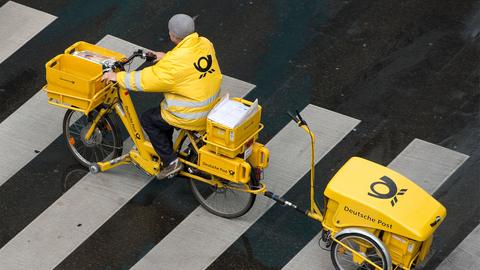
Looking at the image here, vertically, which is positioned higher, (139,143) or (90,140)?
(139,143)

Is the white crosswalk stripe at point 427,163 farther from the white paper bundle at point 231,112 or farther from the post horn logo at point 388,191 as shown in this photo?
the white paper bundle at point 231,112

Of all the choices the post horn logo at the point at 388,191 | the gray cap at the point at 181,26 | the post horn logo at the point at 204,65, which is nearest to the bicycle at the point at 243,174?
the post horn logo at the point at 388,191

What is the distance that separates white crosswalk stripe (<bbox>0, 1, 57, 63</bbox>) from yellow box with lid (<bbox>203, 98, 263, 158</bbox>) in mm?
4292

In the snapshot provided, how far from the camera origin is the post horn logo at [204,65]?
9000 mm

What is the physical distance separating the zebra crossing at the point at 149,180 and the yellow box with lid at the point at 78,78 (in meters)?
1.04

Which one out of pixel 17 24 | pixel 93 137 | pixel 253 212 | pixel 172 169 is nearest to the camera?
pixel 172 169

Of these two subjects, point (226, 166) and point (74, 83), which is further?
point (74, 83)

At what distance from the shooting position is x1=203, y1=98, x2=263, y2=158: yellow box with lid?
8945mm

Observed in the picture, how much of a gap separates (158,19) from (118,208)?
11.7 ft

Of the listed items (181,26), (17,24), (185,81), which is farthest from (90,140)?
(17,24)

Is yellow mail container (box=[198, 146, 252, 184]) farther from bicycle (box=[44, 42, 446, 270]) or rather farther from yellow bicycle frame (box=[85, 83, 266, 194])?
yellow bicycle frame (box=[85, 83, 266, 194])

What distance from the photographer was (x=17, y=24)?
12.8 meters

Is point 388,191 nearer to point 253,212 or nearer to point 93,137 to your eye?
point 253,212

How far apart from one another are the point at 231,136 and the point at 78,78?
71.3 inches
